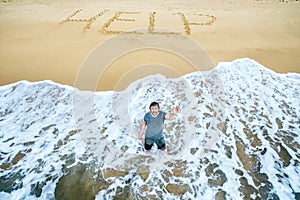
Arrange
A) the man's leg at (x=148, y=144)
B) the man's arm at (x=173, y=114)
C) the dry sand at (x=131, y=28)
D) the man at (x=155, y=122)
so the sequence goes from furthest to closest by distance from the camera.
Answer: the dry sand at (x=131, y=28) → the man's leg at (x=148, y=144) → the man at (x=155, y=122) → the man's arm at (x=173, y=114)

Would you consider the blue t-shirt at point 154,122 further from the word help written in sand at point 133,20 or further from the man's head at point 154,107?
the word help written in sand at point 133,20

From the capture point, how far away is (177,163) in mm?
4477

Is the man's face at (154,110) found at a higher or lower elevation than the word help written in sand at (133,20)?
lower

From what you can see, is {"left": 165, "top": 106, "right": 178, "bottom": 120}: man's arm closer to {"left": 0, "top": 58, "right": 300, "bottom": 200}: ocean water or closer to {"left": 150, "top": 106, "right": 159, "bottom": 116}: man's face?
{"left": 150, "top": 106, "right": 159, "bottom": 116}: man's face

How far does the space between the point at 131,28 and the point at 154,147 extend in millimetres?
8067

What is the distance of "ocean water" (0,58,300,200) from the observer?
398 centimetres

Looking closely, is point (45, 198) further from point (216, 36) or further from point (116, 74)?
point (216, 36)

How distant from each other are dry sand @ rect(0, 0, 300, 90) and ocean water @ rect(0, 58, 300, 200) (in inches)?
38.8

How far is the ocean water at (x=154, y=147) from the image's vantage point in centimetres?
398

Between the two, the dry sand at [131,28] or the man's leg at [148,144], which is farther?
the dry sand at [131,28]

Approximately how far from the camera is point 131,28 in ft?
36.9

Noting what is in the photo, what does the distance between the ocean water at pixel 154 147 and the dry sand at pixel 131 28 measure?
98 centimetres

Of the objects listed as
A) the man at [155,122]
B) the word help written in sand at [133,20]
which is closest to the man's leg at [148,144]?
the man at [155,122]

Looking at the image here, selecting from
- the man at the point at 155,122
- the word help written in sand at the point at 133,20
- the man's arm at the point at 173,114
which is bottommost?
the man at the point at 155,122
